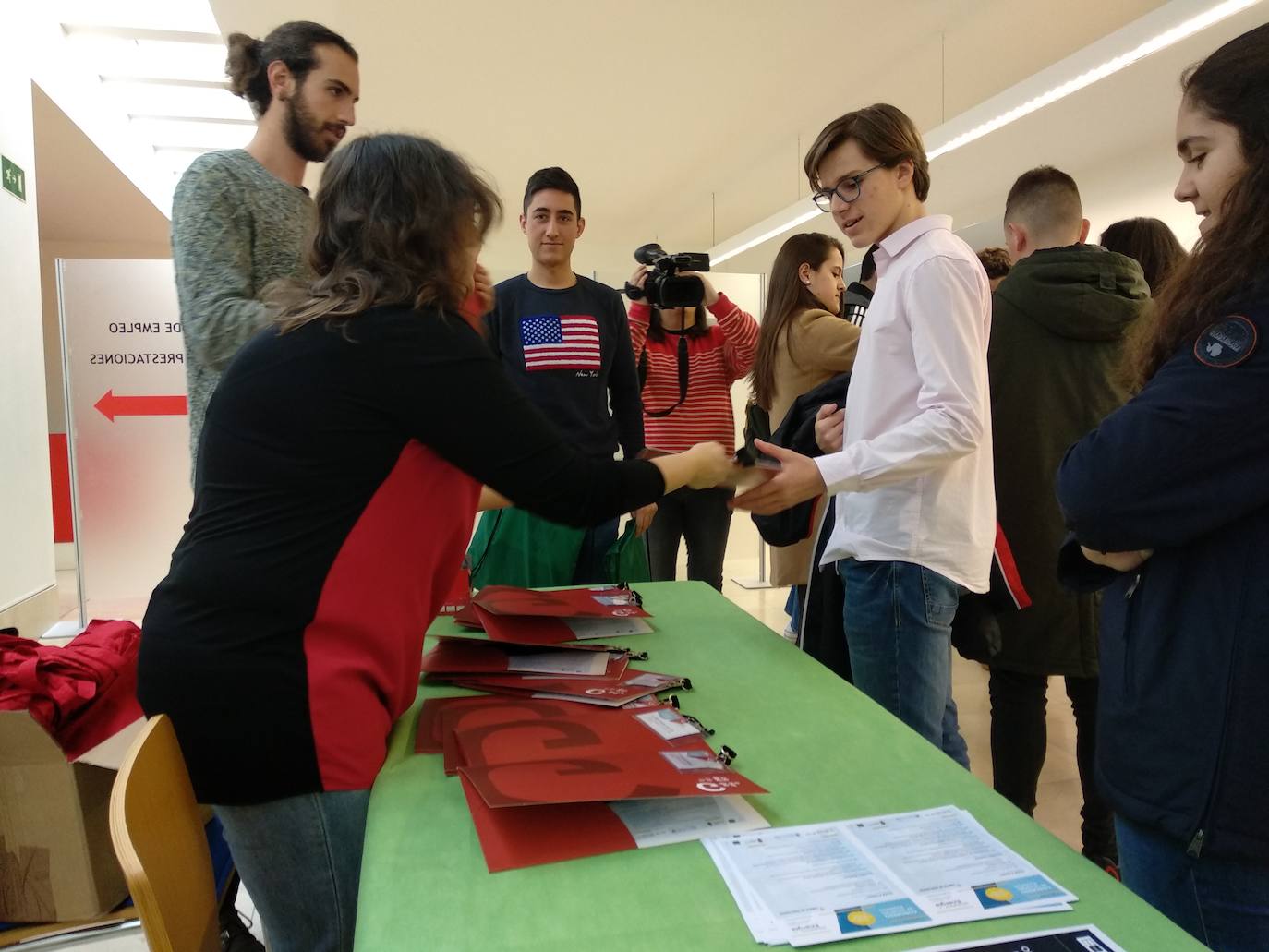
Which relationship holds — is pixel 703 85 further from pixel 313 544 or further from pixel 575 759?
pixel 575 759

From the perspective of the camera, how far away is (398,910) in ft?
2.10

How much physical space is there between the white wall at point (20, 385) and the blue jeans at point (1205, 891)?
4.17 meters

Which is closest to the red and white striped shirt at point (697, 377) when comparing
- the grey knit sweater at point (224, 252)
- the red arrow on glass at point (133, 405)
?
the grey knit sweater at point (224, 252)

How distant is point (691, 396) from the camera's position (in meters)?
2.82

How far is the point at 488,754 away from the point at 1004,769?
148cm

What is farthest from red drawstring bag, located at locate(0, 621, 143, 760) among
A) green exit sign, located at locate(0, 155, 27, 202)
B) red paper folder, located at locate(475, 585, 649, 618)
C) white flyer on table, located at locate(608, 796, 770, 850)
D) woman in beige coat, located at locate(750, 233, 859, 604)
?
green exit sign, located at locate(0, 155, 27, 202)

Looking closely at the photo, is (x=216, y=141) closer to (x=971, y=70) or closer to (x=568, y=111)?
(x=568, y=111)

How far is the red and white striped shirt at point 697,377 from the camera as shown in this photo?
2.79 m

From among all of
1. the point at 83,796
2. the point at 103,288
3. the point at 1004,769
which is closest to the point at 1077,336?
the point at 1004,769

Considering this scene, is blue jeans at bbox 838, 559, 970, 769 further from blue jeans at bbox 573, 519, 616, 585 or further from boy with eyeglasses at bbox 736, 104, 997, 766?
blue jeans at bbox 573, 519, 616, 585

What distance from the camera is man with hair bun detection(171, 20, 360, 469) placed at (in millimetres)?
1367

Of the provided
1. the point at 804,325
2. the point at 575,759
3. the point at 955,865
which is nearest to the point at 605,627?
the point at 575,759

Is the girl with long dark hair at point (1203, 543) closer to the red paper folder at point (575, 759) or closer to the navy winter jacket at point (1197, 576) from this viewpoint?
the navy winter jacket at point (1197, 576)

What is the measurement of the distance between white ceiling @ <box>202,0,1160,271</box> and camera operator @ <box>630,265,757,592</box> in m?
1.90
